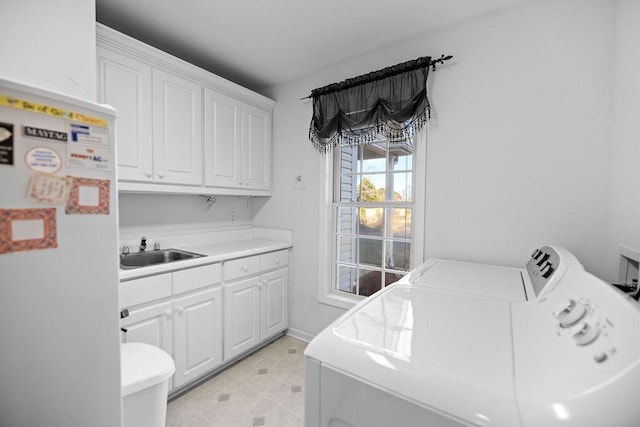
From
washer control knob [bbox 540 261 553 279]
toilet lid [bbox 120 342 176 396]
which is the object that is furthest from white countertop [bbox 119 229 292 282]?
washer control knob [bbox 540 261 553 279]

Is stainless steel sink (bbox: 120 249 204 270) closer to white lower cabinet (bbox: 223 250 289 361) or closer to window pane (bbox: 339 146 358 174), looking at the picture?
white lower cabinet (bbox: 223 250 289 361)

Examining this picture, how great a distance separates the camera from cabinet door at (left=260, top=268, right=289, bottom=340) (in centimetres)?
260

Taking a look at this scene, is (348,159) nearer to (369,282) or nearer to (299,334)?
(369,282)

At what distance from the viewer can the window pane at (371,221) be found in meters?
2.47

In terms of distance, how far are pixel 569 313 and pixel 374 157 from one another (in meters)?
1.96

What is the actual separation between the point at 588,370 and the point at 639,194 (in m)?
1.08

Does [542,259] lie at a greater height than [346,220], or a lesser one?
lesser

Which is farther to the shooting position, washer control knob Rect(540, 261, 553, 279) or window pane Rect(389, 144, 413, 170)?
window pane Rect(389, 144, 413, 170)

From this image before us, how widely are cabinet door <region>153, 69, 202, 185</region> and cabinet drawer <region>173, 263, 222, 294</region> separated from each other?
720 millimetres

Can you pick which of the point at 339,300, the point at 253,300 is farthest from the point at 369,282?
the point at 253,300

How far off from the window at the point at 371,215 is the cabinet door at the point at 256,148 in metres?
0.78

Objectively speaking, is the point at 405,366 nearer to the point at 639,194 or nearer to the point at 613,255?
the point at 639,194

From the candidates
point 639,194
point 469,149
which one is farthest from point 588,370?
point 469,149

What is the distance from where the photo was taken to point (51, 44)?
146cm
